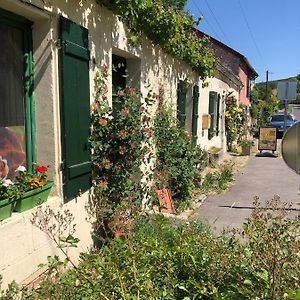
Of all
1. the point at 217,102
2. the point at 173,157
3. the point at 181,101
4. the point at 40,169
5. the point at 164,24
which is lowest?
the point at 173,157

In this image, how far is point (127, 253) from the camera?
2736 mm

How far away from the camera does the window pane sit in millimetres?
3178

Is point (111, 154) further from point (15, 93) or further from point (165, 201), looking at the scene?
point (165, 201)

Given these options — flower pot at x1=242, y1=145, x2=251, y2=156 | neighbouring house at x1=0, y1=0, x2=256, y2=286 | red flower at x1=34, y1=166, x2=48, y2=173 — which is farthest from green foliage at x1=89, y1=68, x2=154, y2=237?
flower pot at x1=242, y1=145, x2=251, y2=156

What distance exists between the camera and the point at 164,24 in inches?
226

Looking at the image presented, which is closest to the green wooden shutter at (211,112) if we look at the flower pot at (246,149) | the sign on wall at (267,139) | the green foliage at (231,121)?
the flower pot at (246,149)

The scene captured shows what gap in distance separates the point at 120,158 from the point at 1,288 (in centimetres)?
208

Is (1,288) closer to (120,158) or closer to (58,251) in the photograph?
(58,251)

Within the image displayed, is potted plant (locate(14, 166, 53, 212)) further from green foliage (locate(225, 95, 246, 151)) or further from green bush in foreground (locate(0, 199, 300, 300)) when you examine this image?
green foliage (locate(225, 95, 246, 151))

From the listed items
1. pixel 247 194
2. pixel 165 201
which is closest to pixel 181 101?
pixel 247 194

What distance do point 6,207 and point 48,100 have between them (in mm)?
1133

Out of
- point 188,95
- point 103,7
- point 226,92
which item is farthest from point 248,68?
point 103,7

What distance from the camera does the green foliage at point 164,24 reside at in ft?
15.1

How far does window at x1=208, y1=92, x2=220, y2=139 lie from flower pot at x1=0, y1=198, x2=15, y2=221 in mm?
9344
